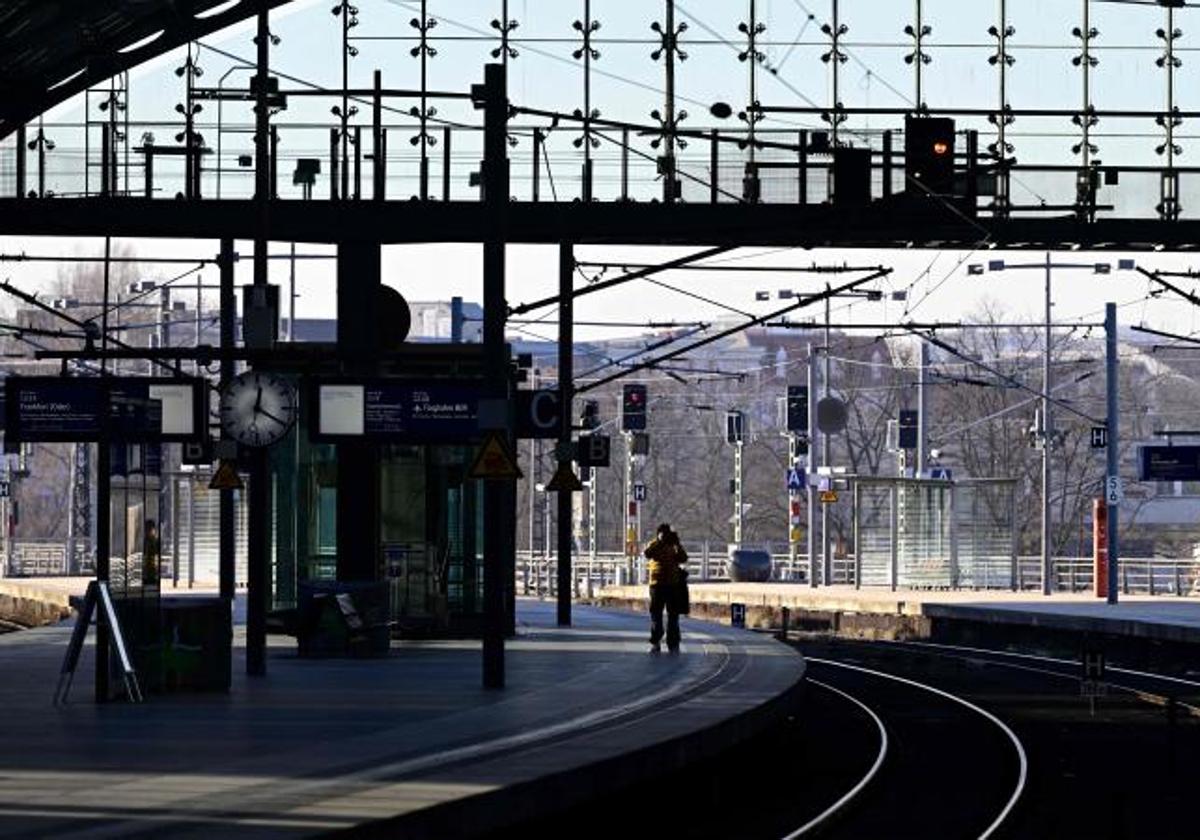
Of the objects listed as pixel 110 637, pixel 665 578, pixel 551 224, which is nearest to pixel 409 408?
pixel 665 578

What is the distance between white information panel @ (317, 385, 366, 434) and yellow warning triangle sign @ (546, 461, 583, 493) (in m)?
6.82

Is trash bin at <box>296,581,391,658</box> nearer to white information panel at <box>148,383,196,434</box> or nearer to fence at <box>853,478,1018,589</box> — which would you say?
white information panel at <box>148,383,196,434</box>

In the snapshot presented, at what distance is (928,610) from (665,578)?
2785 cm

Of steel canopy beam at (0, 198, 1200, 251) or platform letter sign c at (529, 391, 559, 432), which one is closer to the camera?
platform letter sign c at (529, 391, 559, 432)

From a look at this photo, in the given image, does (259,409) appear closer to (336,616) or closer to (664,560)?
(336,616)

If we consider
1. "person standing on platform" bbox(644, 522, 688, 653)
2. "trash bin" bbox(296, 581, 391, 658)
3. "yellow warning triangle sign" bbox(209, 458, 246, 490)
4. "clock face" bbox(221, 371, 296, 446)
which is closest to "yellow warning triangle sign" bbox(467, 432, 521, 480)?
"clock face" bbox(221, 371, 296, 446)

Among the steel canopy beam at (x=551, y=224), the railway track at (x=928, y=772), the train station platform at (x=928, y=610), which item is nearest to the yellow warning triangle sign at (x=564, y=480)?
the steel canopy beam at (x=551, y=224)

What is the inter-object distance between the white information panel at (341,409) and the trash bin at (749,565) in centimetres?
5962

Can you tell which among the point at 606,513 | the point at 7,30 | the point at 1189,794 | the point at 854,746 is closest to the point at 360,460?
the point at 7,30

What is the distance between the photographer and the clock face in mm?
33219

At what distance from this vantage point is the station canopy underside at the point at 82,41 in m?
38.1

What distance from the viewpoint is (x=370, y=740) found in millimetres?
25281

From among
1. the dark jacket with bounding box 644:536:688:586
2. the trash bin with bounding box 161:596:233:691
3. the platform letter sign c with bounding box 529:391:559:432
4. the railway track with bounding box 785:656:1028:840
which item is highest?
the platform letter sign c with bounding box 529:391:559:432

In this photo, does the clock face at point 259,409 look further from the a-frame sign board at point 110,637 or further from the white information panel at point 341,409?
the white information panel at point 341,409
